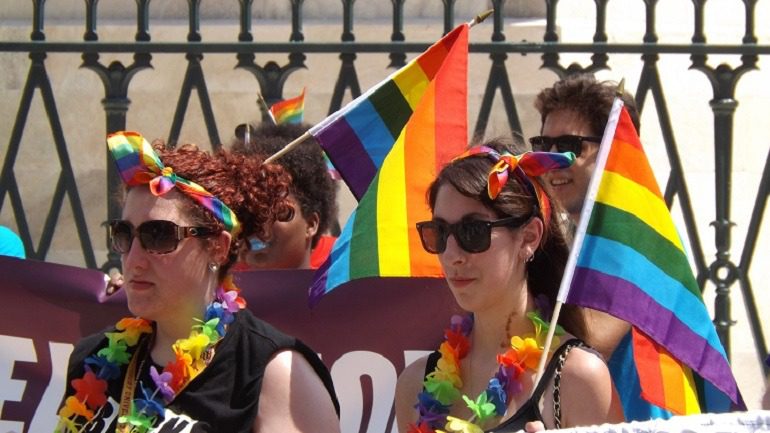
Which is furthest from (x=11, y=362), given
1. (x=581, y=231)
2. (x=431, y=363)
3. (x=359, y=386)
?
(x=581, y=231)

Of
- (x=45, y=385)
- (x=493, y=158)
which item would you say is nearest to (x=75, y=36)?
(x=45, y=385)

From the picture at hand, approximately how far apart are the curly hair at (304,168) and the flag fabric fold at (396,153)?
49 centimetres

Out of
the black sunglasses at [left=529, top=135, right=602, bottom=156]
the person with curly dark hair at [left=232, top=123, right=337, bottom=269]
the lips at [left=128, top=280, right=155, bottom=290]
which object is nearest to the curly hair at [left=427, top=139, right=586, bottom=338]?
the lips at [left=128, top=280, right=155, bottom=290]

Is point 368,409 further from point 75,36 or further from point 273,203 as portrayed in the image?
point 75,36

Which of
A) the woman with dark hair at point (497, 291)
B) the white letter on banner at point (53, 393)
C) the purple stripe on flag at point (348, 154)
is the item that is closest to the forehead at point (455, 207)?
the woman with dark hair at point (497, 291)

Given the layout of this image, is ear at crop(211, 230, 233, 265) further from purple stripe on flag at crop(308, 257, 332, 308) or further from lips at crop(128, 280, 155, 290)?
purple stripe on flag at crop(308, 257, 332, 308)

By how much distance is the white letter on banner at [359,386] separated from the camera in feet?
15.5

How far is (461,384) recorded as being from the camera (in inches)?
148

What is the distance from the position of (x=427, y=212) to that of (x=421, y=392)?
0.84m

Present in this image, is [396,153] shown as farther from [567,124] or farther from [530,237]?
[530,237]

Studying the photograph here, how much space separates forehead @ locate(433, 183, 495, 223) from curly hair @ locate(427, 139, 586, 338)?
0.01 metres

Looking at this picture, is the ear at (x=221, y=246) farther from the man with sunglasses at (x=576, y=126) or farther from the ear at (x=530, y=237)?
the man with sunglasses at (x=576, y=126)

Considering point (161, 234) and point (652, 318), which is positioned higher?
point (161, 234)

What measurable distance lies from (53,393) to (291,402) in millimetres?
1523
